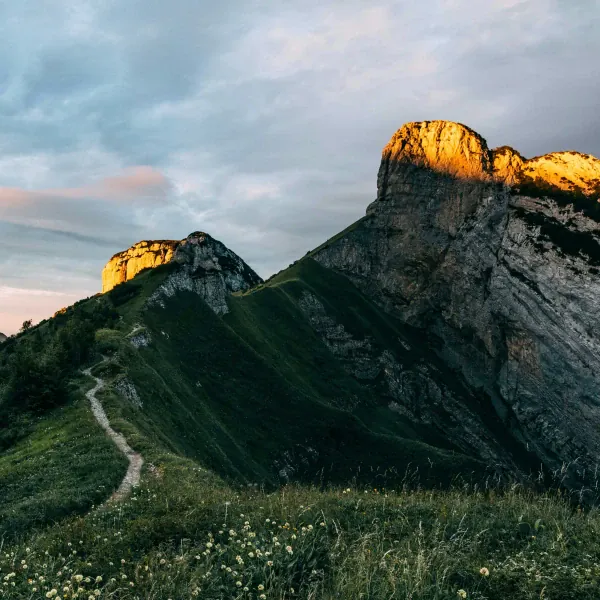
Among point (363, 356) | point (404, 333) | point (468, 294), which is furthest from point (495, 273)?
point (363, 356)

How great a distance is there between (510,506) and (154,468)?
1840 cm

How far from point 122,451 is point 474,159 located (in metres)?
144

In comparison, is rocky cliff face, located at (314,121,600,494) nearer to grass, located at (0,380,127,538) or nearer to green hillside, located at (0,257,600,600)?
green hillside, located at (0,257,600,600)

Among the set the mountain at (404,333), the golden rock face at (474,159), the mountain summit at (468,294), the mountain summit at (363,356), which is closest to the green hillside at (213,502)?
the mountain summit at (363,356)

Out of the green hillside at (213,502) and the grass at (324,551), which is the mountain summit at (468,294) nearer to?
the green hillside at (213,502)

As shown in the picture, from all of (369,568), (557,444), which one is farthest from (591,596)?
(557,444)

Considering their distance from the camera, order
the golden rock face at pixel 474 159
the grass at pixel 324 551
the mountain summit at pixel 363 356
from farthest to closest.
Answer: the golden rock face at pixel 474 159 < the mountain summit at pixel 363 356 < the grass at pixel 324 551

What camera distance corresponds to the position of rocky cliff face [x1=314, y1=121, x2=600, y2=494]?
4441 inches

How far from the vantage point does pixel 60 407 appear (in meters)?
35.5

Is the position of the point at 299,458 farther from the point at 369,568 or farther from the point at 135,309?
the point at 369,568

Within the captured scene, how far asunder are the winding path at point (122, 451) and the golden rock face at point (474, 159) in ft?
436

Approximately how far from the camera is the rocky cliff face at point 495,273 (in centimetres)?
11281

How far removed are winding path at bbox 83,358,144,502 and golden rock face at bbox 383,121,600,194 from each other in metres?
133

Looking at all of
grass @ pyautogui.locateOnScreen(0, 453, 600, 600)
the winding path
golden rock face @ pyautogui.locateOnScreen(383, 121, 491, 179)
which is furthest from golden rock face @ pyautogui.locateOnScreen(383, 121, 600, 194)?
grass @ pyautogui.locateOnScreen(0, 453, 600, 600)
